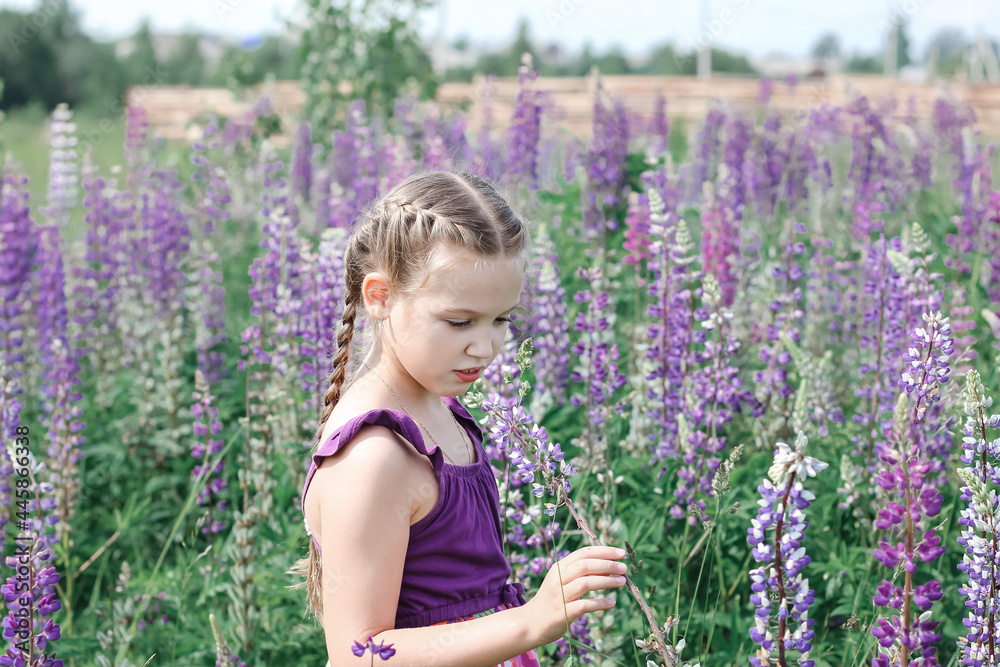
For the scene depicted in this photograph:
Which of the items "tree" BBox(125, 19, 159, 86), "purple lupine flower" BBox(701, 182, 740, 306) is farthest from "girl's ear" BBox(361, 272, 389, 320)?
"tree" BBox(125, 19, 159, 86)

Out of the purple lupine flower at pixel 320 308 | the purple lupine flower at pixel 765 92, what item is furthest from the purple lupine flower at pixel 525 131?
the purple lupine flower at pixel 765 92

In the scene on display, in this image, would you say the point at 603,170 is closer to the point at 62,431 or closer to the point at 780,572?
the point at 62,431

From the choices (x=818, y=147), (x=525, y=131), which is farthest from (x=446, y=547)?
(x=818, y=147)

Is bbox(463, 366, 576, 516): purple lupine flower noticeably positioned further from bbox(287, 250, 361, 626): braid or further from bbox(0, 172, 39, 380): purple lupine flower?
bbox(0, 172, 39, 380): purple lupine flower

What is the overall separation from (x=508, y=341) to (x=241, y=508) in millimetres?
1349

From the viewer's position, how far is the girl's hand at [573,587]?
1.58 metres

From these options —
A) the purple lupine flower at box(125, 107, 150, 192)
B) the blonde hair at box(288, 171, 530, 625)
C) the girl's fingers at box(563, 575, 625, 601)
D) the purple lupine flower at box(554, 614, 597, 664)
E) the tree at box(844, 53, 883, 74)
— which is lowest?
the purple lupine flower at box(554, 614, 597, 664)

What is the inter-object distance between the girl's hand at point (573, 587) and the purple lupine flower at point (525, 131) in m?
3.44

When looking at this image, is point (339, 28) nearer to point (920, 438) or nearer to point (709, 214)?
point (709, 214)

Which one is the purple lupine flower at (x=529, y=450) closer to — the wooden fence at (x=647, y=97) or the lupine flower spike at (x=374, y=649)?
the lupine flower spike at (x=374, y=649)

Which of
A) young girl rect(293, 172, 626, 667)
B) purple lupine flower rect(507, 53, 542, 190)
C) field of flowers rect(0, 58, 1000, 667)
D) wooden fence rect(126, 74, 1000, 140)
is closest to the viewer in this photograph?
young girl rect(293, 172, 626, 667)

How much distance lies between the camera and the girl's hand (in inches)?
62.1

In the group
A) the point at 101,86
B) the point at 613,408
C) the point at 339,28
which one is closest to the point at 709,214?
the point at 613,408

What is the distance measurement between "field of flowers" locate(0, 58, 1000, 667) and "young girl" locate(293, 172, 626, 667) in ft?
0.46
